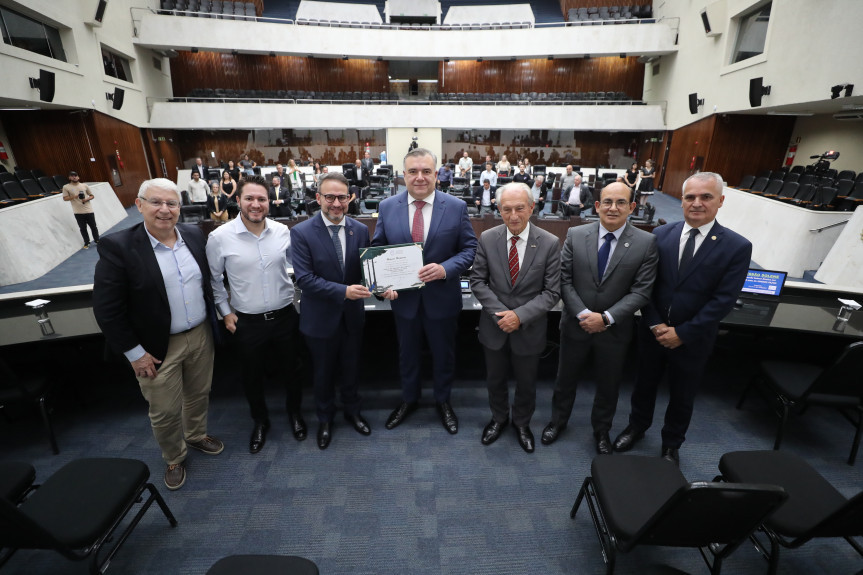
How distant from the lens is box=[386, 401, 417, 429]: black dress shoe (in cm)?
317

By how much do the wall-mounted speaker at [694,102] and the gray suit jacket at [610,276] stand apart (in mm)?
13935

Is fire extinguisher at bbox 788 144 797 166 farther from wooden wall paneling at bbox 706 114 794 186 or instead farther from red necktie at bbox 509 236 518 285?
red necktie at bbox 509 236 518 285

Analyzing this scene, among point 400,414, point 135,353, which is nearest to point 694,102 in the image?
point 400,414

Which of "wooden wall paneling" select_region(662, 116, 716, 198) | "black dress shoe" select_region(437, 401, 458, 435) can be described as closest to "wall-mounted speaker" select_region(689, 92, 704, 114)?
"wooden wall paneling" select_region(662, 116, 716, 198)

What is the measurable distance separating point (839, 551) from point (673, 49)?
1789 cm

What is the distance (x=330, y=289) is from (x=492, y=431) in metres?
1.63

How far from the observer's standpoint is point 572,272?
272 centimetres

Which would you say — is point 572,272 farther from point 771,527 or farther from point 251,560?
point 251,560

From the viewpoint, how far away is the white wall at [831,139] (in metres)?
9.83

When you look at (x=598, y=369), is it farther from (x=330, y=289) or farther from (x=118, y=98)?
(x=118, y=98)

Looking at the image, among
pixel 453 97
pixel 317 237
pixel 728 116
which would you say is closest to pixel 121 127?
pixel 453 97

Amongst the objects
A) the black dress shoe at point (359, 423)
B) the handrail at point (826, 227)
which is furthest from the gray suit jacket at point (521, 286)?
the handrail at point (826, 227)

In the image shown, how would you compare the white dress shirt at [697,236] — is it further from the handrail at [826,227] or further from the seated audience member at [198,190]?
the seated audience member at [198,190]

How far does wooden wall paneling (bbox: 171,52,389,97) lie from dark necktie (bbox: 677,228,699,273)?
20362 millimetres
